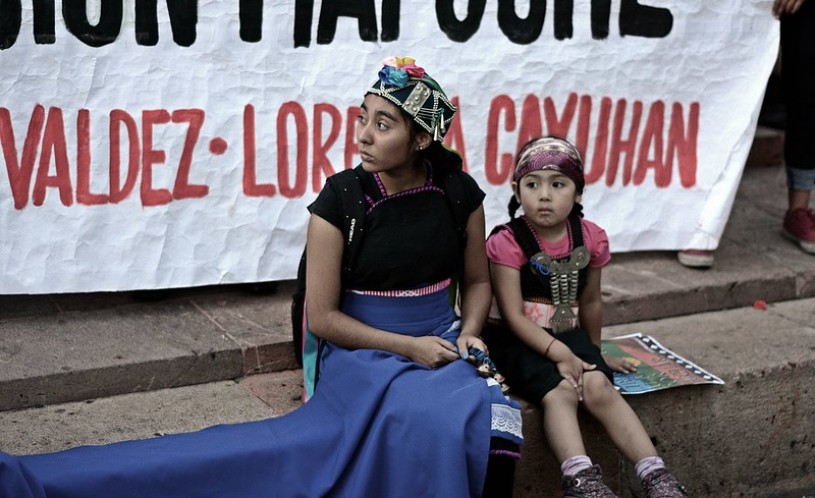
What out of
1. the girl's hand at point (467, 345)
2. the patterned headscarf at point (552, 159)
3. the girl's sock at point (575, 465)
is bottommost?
the girl's sock at point (575, 465)

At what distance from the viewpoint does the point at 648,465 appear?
11.0 ft

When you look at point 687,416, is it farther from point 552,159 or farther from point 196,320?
point 196,320

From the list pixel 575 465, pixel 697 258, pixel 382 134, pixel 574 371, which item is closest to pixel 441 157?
pixel 382 134

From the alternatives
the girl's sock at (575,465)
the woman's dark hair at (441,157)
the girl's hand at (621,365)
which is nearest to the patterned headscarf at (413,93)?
the woman's dark hair at (441,157)

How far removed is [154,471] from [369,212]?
90 centimetres

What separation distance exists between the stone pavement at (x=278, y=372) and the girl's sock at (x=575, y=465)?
0.26 metres

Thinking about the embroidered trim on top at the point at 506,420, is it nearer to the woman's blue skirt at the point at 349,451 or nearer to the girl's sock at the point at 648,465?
the woman's blue skirt at the point at 349,451

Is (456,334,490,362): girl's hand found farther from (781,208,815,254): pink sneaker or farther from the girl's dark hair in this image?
(781,208,815,254): pink sneaker

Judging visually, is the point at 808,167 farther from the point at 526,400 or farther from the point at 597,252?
the point at 526,400

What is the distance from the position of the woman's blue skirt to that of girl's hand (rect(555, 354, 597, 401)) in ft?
1.06

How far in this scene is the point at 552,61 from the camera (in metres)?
4.52

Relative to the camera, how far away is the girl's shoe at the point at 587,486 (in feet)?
10.5

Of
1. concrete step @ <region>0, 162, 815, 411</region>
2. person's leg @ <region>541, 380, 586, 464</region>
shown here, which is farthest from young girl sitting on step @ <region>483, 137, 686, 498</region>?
concrete step @ <region>0, 162, 815, 411</region>

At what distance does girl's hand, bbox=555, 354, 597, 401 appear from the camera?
3.45 metres
